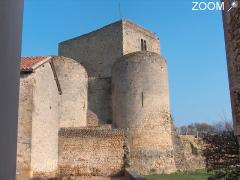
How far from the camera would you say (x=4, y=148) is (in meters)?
2.14

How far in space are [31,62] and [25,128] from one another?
327 centimetres

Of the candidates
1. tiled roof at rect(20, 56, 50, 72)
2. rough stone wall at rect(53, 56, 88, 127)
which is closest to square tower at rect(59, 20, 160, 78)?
rough stone wall at rect(53, 56, 88, 127)

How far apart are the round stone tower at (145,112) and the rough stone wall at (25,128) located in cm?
824

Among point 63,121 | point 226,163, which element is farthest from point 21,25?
point 63,121

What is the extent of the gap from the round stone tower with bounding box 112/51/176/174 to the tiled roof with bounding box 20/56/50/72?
276 inches

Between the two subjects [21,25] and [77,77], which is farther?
[77,77]

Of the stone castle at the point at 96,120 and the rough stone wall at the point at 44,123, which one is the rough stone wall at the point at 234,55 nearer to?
the stone castle at the point at 96,120

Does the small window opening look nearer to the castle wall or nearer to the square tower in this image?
the square tower

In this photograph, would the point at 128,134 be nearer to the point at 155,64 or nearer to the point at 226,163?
the point at 155,64

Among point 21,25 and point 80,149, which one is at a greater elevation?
point 21,25

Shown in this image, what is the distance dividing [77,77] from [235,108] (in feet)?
58.3

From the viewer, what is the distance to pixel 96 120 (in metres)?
24.2

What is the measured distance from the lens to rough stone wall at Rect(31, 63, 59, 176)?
14523mm

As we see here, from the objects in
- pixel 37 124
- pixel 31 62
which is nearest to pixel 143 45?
pixel 31 62
